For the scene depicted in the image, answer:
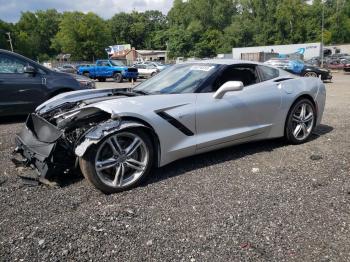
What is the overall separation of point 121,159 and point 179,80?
1413mm

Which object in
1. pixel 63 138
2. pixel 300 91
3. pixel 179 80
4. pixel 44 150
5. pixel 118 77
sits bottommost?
pixel 118 77

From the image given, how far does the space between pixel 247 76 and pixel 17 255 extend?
139 inches

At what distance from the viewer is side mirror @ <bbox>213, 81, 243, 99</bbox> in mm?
3960

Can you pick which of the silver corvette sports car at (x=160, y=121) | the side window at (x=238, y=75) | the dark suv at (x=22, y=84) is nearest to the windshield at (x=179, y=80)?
the silver corvette sports car at (x=160, y=121)

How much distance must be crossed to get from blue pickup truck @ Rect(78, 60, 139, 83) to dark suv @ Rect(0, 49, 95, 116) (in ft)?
50.8

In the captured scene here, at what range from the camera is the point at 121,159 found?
3.56 metres

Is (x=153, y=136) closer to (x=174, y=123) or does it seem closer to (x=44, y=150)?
(x=174, y=123)

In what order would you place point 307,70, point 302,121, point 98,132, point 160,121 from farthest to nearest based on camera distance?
point 307,70, point 302,121, point 160,121, point 98,132

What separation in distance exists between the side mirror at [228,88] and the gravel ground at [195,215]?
34.6 inches

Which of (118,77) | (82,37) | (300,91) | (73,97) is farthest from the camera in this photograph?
(82,37)

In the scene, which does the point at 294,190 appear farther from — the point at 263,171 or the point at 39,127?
the point at 39,127

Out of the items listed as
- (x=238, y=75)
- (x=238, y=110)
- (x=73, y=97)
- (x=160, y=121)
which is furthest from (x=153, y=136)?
(x=238, y=75)

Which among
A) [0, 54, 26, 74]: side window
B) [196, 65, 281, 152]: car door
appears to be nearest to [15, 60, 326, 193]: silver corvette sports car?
[196, 65, 281, 152]: car door

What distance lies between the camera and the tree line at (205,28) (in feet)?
227
